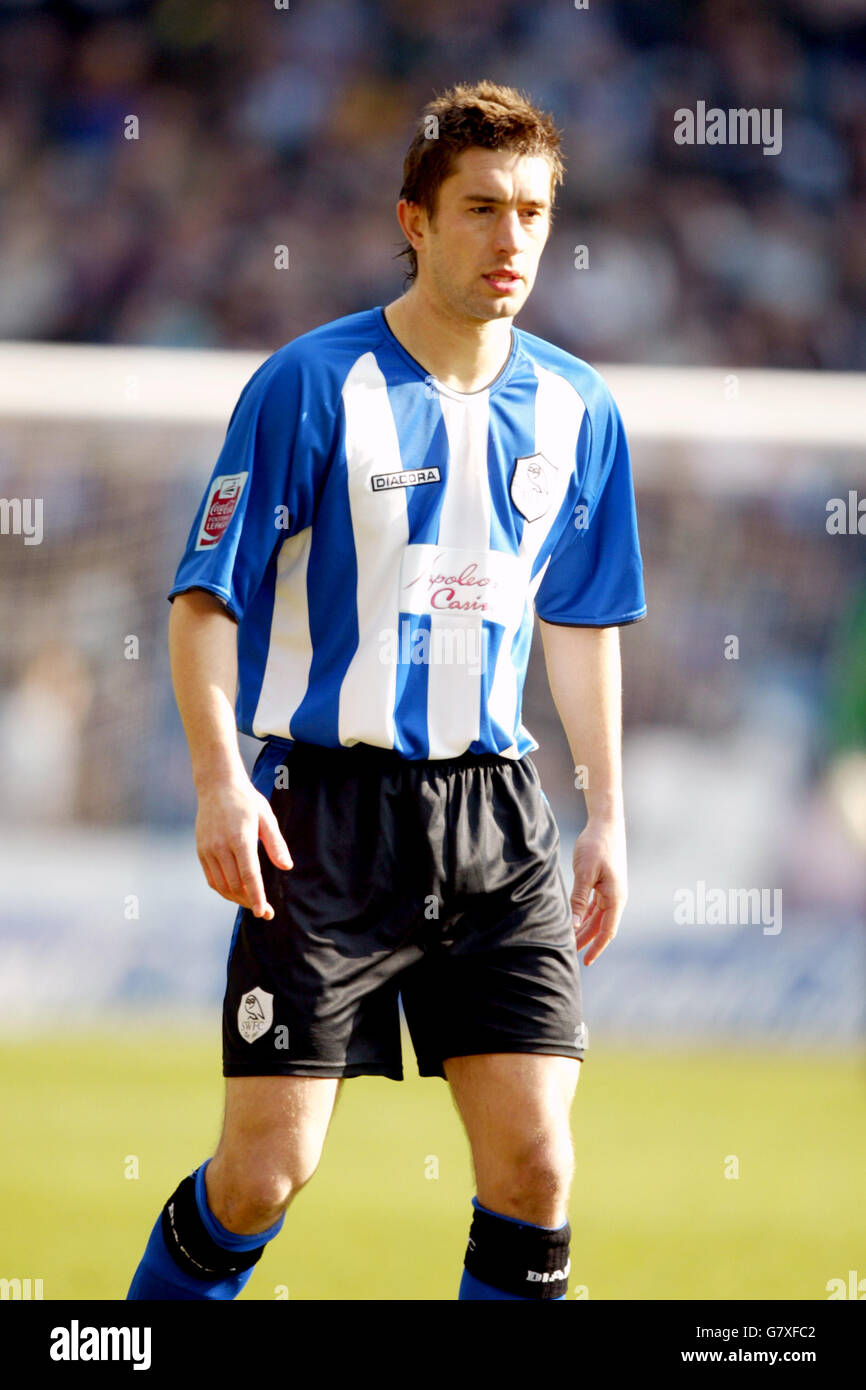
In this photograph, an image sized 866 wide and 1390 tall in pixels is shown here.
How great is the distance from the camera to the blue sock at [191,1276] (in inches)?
88.0

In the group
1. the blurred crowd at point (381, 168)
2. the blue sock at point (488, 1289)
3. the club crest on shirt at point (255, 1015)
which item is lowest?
the blue sock at point (488, 1289)

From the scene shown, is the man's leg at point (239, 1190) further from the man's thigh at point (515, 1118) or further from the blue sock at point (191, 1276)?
the man's thigh at point (515, 1118)

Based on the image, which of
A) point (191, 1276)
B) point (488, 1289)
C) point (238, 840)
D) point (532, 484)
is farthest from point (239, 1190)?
point (532, 484)

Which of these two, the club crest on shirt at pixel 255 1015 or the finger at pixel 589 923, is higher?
the finger at pixel 589 923

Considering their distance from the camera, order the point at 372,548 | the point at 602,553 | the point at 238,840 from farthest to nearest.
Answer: the point at 602,553, the point at 372,548, the point at 238,840

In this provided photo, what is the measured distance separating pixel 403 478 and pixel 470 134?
49 cm

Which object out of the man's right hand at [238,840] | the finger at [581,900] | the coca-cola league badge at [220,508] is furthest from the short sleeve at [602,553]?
the man's right hand at [238,840]

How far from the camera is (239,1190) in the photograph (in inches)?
86.0

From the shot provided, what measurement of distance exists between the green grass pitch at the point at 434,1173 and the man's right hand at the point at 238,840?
1.24 m

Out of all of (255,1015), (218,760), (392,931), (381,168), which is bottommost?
(255,1015)

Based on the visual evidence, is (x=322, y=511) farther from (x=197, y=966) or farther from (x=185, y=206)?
(x=185, y=206)

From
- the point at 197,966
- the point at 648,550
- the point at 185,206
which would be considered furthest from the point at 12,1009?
the point at 185,206

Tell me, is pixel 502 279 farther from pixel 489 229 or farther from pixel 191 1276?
pixel 191 1276

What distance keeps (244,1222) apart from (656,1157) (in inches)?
103
